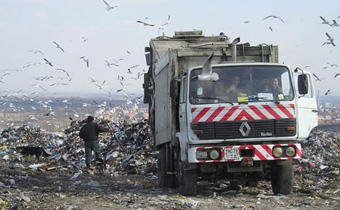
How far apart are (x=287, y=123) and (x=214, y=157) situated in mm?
1225

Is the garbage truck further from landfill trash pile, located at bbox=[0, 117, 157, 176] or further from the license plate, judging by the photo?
landfill trash pile, located at bbox=[0, 117, 157, 176]

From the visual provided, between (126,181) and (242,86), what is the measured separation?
4.75 metres

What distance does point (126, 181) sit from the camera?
532 inches

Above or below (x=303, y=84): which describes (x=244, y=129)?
below

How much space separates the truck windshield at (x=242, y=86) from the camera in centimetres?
962

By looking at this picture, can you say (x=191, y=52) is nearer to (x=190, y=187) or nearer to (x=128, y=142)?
(x=190, y=187)

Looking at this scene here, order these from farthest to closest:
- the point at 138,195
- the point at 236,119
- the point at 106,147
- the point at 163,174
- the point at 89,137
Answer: the point at 106,147
the point at 89,137
the point at 163,174
the point at 138,195
the point at 236,119

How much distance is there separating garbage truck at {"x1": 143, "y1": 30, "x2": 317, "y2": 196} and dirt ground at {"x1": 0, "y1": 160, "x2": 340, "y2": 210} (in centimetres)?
43

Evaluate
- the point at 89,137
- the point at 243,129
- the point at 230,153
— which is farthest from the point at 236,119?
the point at 89,137

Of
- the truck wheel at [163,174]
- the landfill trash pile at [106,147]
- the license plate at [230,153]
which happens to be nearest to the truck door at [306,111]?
the license plate at [230,153]

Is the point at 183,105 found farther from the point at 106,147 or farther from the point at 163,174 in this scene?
the point at 106,147

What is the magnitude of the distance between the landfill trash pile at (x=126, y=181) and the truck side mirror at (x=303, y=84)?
5.38 feet

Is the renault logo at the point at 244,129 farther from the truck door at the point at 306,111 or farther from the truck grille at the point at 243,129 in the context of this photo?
the truck door at the point at 306,111

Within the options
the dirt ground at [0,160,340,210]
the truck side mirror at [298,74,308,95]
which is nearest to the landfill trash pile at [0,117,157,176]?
the dirt ground at [0,160,340,210]
